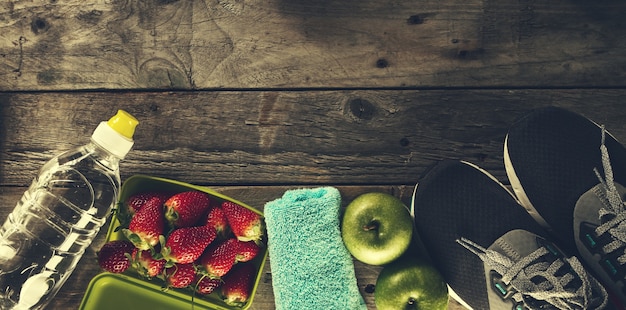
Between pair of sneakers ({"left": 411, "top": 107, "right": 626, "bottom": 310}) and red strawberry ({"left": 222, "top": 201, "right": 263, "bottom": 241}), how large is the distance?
0.28m

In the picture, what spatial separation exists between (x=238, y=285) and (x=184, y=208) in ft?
0.52

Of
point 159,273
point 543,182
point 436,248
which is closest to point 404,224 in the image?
point 436,248

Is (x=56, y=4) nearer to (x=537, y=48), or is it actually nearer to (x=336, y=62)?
(x=336, y=62)

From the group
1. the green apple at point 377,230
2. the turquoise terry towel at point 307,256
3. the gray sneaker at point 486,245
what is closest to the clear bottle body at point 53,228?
the turquoise terry towel at point 307,256

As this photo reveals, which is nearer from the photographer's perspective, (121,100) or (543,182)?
(543,182)

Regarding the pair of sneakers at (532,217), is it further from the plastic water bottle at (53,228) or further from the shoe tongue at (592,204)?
the plastic water bottle at (53,228)

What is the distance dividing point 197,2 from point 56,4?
0.90 feet

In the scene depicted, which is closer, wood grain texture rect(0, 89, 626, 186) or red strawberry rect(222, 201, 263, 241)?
red strawberry rect(222, 201, 263, 241)

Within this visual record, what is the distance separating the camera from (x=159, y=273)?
92 cm

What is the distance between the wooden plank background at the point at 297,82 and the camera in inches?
40.9

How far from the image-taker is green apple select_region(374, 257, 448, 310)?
0.88 meters

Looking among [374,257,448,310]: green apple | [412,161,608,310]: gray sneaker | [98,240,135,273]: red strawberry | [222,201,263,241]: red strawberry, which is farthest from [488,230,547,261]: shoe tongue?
[98,240,135,273]: red strawberry

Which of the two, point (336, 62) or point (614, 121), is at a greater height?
point (336, 62)

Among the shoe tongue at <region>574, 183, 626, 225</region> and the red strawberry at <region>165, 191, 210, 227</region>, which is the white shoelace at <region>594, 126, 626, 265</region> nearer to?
the shoe tongue at <region>574, 183, 626, 225</region>
